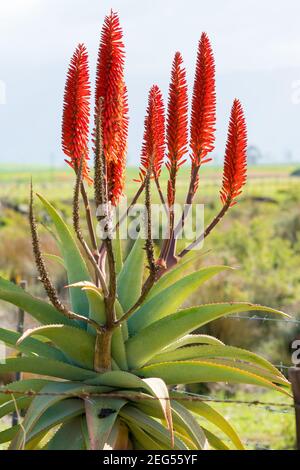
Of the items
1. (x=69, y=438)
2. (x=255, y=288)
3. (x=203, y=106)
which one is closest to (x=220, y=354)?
(x=69, y=438)

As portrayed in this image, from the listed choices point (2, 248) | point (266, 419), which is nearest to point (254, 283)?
point (266, 419)

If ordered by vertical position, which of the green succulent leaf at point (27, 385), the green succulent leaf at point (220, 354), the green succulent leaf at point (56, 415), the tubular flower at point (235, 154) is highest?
the tubular flower at point (235, 154)

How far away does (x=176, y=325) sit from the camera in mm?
4344

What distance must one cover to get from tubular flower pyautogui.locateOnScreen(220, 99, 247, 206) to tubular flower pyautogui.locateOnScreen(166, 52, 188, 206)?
7.6 inches

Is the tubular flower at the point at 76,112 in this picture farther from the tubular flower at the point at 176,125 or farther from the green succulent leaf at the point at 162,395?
the green succulent leaf at the point at 162,395

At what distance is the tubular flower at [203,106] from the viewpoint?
416 centimetres

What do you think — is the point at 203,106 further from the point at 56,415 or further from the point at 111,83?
the point at 56,415

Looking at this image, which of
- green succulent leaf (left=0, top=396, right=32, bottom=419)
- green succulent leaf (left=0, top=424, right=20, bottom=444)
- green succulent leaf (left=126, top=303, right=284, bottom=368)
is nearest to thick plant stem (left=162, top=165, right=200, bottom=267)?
green succulent leaf (left=126, top=303, right=284, bottom=368)

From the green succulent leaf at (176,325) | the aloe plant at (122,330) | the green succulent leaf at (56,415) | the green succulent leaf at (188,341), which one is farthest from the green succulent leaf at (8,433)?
the green succulent leaf at (188,341)

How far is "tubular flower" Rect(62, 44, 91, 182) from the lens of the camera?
13.5 ft

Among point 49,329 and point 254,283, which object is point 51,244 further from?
point 49,329

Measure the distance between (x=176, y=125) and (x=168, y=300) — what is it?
0.83m

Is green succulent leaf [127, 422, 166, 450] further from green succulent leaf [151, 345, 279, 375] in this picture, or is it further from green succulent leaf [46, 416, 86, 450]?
green succulent leaf [151, 345, 279, 375]
